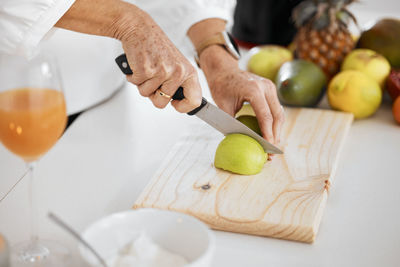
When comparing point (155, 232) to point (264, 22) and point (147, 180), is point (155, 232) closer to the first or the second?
point (147, 180)

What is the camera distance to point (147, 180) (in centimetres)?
119

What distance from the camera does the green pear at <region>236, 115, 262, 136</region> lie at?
1.29 meters

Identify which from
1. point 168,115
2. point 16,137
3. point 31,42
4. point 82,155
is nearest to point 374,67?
point 168,115

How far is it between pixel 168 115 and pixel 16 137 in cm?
69

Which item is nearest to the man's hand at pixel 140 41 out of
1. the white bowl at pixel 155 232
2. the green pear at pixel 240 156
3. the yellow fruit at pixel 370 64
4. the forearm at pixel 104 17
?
the forearm at pixel 104 17

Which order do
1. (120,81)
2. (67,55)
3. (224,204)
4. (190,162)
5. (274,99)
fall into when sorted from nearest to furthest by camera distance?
1. (224,204)
2. (190,162)
3. (274,99)
4. (67,55)
5. (120,81)

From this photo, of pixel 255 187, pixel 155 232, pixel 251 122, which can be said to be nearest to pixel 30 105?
pixel 155 232

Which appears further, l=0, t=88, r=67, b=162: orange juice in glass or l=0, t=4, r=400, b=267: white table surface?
l=0, t=4, r=400, b=267: white table surface

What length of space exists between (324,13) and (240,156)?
27.5 inches

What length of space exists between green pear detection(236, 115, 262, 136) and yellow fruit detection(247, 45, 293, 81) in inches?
11.1

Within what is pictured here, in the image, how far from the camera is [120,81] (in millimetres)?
1584

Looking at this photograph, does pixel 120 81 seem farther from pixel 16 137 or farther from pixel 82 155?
pixel 16 137

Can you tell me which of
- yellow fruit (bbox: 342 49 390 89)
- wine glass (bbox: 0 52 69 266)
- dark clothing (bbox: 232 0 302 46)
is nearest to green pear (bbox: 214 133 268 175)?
wine glass (bbox: 0 52 69 266)

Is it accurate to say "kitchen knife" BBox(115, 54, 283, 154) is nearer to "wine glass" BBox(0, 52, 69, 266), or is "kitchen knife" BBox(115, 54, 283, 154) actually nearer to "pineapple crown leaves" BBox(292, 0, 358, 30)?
"wine glass" BBox(0, 52, 69, 266)
